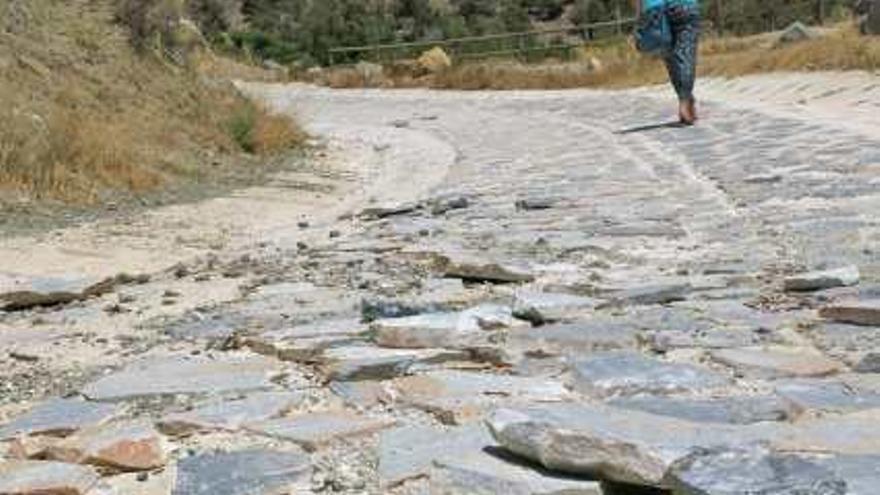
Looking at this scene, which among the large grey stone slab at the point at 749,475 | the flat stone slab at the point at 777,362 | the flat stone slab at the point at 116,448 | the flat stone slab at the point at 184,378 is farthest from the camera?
the flat stone slab at the point at 184,378

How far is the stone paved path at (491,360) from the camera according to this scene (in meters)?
2.95

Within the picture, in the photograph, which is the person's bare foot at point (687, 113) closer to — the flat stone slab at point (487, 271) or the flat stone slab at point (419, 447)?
the flat stone slab at point (487, 271)

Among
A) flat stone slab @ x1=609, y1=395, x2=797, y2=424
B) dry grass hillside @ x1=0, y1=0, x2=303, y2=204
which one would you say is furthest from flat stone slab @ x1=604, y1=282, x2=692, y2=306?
dry grass hillside @ x1=0, y1=0, x2=303, y2=204

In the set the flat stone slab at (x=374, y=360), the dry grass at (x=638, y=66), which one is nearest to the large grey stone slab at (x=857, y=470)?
the flat stone slab at (x=374, y=360)

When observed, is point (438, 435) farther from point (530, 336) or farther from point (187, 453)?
point (530, 336)

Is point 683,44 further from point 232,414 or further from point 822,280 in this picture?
point 232,414

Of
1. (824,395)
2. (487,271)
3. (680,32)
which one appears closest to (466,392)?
(824,395)

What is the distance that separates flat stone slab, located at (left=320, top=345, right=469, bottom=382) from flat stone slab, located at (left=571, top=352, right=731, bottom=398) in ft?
1.37

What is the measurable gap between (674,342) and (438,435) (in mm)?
1144

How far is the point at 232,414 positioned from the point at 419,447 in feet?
2.05

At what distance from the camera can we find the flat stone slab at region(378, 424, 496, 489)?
2.96 m

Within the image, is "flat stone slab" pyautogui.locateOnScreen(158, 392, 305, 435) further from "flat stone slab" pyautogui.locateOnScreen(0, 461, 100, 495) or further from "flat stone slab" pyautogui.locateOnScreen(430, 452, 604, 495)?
"flat stone slab" pyautogui.locateOnScreen(430, 452, 604, 495)

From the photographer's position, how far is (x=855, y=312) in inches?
168

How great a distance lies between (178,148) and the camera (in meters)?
11.2
